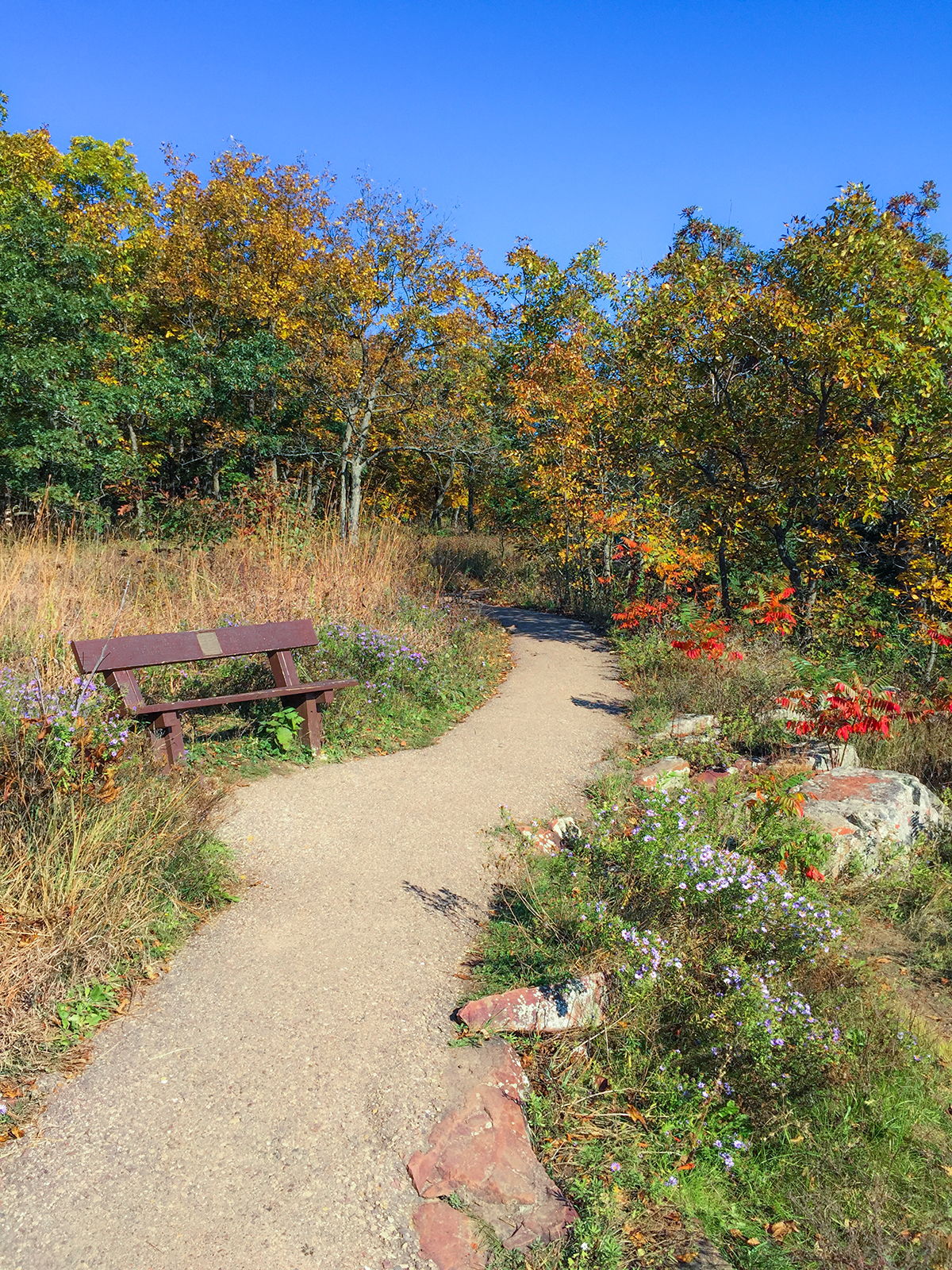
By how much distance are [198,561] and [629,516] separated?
606 centimetres

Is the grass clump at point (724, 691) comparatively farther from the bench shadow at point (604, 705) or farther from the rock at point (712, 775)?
the rock at point (712, 775)

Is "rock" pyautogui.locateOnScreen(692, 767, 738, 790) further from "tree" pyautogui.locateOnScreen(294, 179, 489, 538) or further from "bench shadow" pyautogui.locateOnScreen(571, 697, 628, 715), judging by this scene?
"tree" pyautogui.locateOnScreen(294, 179, 489, 538)

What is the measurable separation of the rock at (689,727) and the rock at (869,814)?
1.25 metres

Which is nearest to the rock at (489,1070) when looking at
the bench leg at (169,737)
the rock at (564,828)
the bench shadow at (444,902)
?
the bench shadow at (444,902)

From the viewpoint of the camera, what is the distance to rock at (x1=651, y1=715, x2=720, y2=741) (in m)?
6.58

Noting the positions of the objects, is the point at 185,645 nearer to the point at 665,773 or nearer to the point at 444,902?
the point at 444,902

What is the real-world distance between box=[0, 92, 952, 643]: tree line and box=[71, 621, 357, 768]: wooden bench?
12.6ft

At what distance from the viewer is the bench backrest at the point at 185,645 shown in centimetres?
488

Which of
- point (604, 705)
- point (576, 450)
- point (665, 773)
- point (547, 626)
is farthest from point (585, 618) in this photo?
point (665, 773)

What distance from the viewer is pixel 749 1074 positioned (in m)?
2.88

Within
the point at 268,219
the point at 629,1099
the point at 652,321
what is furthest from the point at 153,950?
the point at 268,219

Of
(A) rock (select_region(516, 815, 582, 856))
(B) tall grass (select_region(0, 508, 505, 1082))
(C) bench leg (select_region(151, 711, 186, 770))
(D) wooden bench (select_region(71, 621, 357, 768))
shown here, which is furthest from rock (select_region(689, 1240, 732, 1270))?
(C) bench leg (select_region(151, 711, 186, 770))

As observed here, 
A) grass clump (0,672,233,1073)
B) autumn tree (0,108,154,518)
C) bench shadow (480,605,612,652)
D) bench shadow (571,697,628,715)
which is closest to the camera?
grass clump (0,672,233,1073)

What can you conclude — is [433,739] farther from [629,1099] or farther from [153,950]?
[629,1099]
